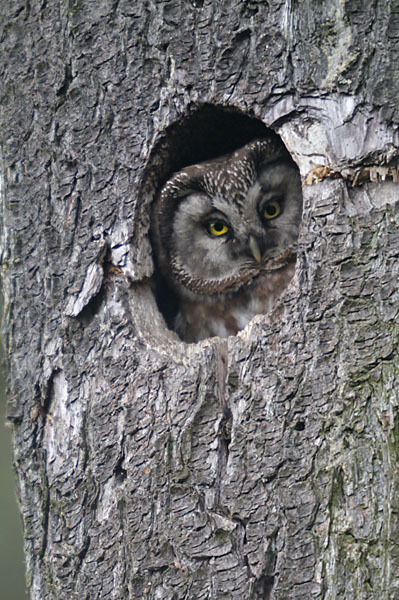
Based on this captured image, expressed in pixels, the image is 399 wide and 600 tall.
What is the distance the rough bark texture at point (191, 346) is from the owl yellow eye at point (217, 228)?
1.66 ft

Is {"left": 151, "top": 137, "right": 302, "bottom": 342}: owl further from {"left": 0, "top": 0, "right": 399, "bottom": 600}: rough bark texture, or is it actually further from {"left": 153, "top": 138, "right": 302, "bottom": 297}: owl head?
{"left": 0, "top": 0, "right": 399, "bottom": 600}: rough bark texture

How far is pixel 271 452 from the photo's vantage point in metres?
2.05

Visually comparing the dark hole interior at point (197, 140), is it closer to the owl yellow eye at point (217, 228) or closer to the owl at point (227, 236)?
the owl at point (227, 236)

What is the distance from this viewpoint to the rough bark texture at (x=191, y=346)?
6.59ft

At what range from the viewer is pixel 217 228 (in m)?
3.04

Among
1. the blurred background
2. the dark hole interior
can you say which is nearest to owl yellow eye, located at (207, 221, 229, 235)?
the dark hole interior

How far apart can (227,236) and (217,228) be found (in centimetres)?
6

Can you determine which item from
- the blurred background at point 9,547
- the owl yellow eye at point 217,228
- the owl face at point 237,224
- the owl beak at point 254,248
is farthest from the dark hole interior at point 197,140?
the blurred background at point 9,547

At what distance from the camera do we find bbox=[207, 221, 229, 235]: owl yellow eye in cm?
302

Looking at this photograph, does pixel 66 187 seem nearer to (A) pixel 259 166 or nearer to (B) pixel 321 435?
(A) pixel 259 166

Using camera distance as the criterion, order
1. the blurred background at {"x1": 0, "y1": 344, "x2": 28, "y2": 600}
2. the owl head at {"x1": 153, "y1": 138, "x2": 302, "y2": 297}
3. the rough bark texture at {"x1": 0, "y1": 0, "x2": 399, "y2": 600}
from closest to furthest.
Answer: the rough bark texture at {"x1": 0, "y1": 0, "x2": 399, "y2": 600}
the owl head at {"x1": 153, "y1": 138, "x2": 302, "y2": 297}
the blurred background at {"x1": 0, "y1": 344, "x2": 28, "y2": 600}

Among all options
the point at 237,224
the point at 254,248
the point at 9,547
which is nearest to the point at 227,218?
the point at 237,224

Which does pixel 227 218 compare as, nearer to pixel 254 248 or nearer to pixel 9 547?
pixel 254 248

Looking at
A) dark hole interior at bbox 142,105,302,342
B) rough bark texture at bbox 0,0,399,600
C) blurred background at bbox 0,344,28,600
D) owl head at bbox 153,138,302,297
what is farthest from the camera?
blurred background at bbox 0,344,28,600
